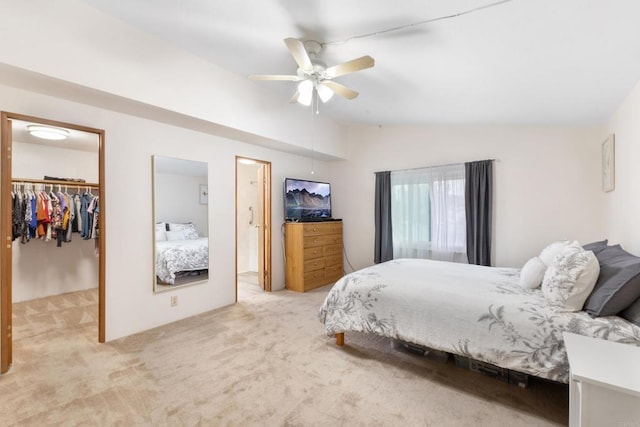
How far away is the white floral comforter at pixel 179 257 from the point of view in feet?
10.1

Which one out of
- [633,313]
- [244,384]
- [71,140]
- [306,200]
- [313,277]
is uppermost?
[71,140]

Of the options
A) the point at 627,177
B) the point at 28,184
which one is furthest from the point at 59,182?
the point at 627,177

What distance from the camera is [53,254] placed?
11.1ft

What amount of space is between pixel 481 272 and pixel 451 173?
193cm

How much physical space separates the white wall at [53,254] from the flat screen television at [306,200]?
2.42 m

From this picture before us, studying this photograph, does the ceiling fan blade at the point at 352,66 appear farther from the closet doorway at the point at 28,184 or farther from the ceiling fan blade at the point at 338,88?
the closet doorway at the point at 28,184

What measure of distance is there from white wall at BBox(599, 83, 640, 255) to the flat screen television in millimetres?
3574

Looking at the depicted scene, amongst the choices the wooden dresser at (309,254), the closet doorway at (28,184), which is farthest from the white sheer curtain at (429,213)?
the closet doorway at (28,184)

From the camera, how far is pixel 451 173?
4203mm

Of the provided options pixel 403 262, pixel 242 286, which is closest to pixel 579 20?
pixel 403 262

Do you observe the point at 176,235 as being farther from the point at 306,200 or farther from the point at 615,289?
the point at 615,289

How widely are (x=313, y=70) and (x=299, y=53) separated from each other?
1.01ft

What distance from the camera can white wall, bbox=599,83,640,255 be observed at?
2213 millimetres

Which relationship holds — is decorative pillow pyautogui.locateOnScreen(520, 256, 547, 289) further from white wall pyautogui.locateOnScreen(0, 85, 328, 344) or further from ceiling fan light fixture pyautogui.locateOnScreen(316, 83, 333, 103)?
white wall pyautogui.locateOnScreen(0, 85, 328, 344)
